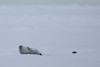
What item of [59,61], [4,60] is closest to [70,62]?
[59,61]

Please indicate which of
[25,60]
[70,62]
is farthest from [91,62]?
[25,60]

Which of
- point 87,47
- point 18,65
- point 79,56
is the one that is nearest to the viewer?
point 18,65

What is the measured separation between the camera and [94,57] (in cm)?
3747

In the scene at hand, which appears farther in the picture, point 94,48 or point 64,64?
point 94,48

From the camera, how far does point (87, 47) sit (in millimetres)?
40906

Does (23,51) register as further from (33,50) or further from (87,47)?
(87,47)

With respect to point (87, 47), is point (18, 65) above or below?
below

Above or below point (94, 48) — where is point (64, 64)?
below

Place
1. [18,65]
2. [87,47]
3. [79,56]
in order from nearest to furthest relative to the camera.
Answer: [18,65] < [79,56] < [87,47]

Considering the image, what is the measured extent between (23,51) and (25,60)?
10.8 feet

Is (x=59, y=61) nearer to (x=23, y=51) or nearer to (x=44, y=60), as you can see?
(x=44, y=60)

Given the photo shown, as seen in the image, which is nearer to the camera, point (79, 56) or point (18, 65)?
point (18, 65)

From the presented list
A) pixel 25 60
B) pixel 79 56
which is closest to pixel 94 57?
pixel 79 56

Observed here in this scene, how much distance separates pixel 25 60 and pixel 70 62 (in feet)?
7.65
